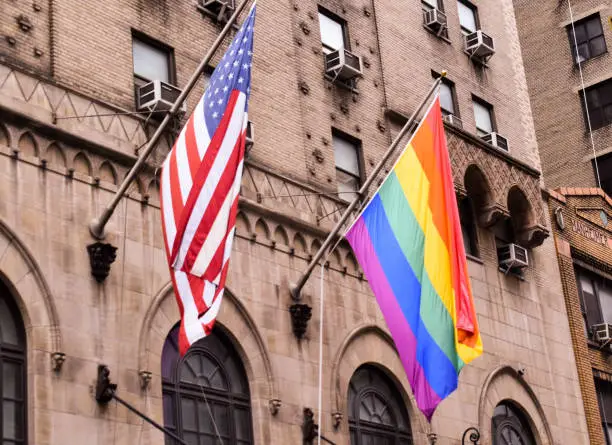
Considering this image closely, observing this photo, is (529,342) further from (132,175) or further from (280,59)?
(132,175)

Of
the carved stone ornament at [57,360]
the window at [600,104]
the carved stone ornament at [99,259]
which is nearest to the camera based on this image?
the carved stone ornament at [57,360]

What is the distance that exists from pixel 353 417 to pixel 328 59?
358 inches

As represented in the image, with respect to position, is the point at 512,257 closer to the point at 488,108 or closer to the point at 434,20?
the point at 488,108

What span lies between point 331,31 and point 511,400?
1033 centimetres

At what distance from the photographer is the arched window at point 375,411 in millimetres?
28281

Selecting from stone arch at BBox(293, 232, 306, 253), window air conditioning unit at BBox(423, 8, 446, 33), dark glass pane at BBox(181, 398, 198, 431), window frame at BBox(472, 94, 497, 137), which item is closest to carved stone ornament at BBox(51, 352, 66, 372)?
dark glass pane at BBox(181, 398, 198, 431)

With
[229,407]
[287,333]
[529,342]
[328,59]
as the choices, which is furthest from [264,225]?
[529,342]

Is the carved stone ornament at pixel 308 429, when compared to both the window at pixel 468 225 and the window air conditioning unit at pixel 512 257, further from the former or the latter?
the window air conditioning unit at pixel 512 257

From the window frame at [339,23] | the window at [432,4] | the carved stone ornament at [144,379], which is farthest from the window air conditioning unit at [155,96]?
the window at [432,4]

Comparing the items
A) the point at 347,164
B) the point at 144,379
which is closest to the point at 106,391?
the point at 144,379

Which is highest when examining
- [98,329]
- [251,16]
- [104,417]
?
[251,16]

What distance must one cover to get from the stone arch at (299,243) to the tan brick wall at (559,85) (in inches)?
1047

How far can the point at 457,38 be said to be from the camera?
3844cm

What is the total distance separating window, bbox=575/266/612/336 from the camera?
38.8 meters
